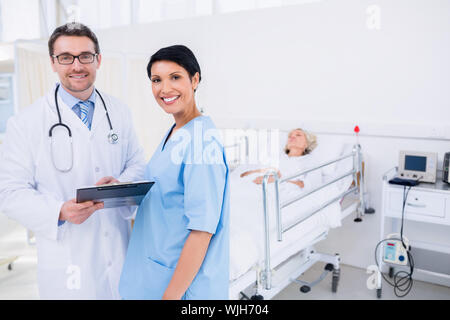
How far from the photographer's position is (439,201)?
2.19 meters

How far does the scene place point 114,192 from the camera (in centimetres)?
89

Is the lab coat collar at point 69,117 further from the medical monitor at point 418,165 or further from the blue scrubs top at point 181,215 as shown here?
A: the medical monitor at point 418,165

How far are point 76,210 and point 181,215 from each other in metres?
0.24

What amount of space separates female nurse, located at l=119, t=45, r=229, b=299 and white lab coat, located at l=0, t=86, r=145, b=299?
81 millimetres

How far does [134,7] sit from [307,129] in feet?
4.56

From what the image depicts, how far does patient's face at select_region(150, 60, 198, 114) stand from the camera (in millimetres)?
890

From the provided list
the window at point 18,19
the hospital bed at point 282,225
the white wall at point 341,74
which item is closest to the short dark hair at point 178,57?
the hospital bed at point 282,225

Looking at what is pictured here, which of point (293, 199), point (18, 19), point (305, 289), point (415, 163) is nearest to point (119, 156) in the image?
point (293, 199)

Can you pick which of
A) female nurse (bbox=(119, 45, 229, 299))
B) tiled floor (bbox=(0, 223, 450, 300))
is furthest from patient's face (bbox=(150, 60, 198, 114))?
tiled floor (bbox=(0, 223, 450, 300))

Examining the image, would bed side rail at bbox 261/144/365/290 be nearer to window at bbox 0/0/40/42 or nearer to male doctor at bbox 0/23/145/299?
male doctor at bbox 0/23/145/299

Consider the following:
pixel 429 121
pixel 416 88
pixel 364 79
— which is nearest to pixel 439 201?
pixel 429 121
